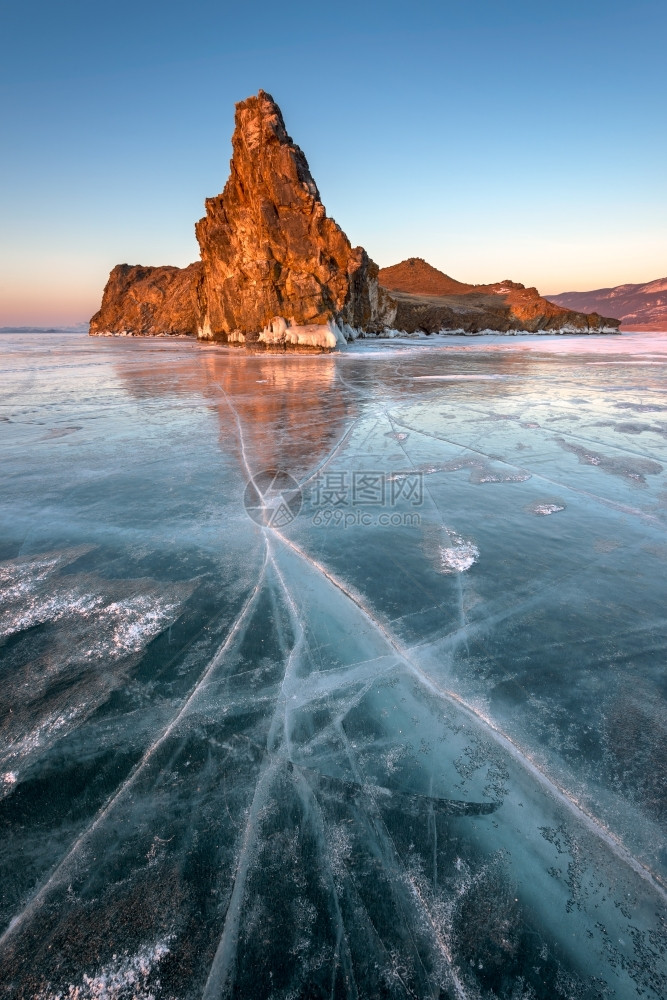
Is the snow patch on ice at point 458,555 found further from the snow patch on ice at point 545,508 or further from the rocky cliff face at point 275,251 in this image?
the rocky cliff face at point 275,251

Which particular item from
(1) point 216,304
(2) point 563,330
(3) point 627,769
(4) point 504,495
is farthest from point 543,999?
(2) point 563,330

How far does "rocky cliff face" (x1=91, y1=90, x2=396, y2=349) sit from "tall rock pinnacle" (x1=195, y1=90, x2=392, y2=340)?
0.25 feet

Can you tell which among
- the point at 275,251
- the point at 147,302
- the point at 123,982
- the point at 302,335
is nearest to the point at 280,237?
the point at 275,251

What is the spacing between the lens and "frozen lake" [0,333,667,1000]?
1.23 metres

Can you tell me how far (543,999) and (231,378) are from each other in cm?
1581

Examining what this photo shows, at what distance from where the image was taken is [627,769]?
1717 millimetres

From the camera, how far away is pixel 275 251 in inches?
1430

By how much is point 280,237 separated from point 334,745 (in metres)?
41.7

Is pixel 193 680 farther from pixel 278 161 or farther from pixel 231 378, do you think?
pixel 278 161

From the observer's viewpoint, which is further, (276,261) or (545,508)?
(276,261)

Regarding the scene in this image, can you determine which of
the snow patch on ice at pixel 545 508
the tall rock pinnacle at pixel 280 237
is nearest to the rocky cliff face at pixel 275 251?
the tall rock pinnacle at pixel 280 237

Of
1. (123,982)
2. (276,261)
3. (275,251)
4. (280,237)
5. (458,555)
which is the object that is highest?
(280,237)
